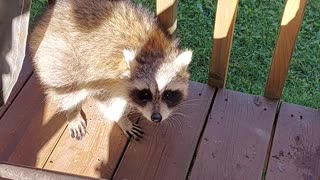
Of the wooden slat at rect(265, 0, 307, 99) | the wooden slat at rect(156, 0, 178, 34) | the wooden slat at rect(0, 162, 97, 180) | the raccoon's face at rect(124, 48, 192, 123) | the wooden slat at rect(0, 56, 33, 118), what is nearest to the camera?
the wooden slat at rect(0, 162, 97, 180)

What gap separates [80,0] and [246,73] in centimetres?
116

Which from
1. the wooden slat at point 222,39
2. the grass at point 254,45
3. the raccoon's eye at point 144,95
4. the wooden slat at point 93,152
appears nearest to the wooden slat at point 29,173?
the wooden slat at point 93,152

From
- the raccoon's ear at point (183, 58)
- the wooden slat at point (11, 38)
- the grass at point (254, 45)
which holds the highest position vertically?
the wooden slat at point (11, 38)

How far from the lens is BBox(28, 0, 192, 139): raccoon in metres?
2.30

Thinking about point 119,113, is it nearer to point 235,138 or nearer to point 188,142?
point 188,142

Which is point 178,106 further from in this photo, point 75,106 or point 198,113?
point 75,106

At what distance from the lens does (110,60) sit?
2.35m

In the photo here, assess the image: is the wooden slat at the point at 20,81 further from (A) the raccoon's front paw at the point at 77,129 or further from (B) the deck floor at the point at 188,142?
(A) the raccoon's front paw at the point at 77,129

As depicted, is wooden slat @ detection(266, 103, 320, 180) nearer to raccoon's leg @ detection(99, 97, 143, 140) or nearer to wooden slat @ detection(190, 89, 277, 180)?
wooden slat @ detection(190, 89, 277, 180)

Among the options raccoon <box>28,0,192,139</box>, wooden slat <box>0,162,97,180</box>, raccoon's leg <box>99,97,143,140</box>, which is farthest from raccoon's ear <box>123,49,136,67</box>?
wooden slat <box>0,162,97,180</box>

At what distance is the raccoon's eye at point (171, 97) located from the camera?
Result: 232 centimetres

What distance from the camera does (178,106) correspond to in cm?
247

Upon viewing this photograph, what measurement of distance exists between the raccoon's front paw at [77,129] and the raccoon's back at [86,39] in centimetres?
17

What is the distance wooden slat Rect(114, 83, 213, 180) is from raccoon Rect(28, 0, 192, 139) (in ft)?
0.26
